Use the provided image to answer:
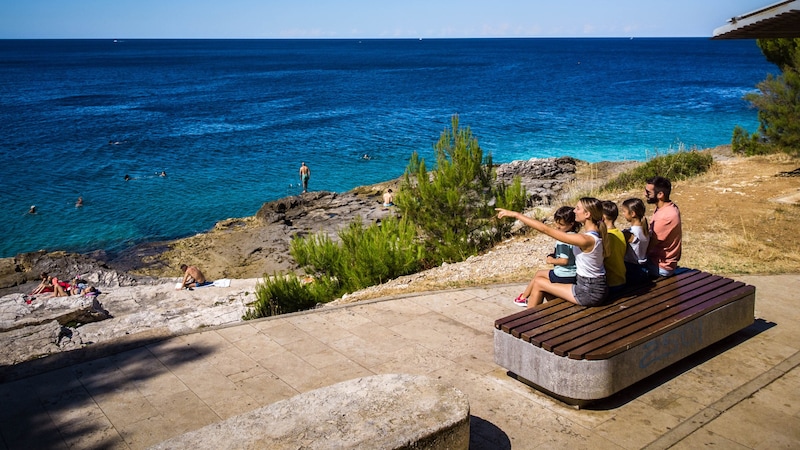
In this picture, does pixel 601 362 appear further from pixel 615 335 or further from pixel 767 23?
pixel 767 23

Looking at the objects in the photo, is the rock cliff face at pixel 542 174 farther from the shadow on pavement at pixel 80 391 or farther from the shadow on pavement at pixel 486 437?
the shadow on pavement at pixel 486 437

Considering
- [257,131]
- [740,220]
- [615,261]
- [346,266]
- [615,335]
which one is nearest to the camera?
[615,335]

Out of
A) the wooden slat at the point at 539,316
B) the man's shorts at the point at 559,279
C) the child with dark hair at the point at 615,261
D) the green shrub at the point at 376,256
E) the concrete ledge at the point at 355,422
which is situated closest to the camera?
the concrete ledge at the point at 355,422

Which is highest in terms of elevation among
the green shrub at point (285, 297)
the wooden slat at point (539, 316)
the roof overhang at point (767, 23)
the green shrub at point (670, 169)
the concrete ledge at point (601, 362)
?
the roof overhang at point (767, 23)

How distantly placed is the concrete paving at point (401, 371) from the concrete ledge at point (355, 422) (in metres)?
0.75

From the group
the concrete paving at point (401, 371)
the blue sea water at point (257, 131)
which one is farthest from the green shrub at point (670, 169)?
the concrete paving at point (401, 371)

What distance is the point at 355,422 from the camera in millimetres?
4559

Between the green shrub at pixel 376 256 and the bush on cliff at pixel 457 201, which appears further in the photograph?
the bush on cliff at pixel 457 201

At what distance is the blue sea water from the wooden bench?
15.0 m

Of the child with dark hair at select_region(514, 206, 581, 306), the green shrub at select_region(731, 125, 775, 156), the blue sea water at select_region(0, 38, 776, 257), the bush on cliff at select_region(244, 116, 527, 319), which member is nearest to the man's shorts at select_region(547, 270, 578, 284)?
the child with dark hair at select_region(514, 206, 581, 306)

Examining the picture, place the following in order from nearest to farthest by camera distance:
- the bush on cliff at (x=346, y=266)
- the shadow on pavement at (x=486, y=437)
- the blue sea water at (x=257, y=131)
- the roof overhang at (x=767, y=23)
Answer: the shadow on pavement at (x=486, y=437)
the roof overhang at (x=767, y=23)
the bush on cliff at (x=346, y=266)
the blue sea water at (x=257, y=131)

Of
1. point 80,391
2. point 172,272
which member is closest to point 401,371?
point 80,391

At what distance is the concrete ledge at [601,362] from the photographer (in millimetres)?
5555

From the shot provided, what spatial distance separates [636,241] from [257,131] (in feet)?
136
